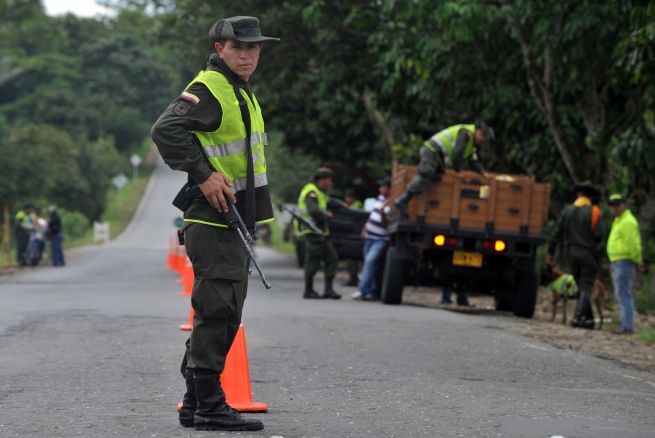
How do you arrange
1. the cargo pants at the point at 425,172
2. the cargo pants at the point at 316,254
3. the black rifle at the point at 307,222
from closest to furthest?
the cargo pants at the point at 425,172 < the black rifle at the point at 307,222 < the cargo pants at the point at 316,254

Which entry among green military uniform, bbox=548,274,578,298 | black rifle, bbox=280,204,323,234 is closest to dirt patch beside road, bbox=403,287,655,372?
green military uniform, bbox=548,274,578,298

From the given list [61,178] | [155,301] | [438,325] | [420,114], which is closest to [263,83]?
[420,114]

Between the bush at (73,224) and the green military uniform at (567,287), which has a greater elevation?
the green military uniform at (567,287)

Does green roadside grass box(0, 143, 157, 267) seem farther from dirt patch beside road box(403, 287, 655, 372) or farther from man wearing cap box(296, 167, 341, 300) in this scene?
dirt patch beside road box(403, 287, 655, 372)

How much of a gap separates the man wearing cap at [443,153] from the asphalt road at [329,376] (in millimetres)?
1545

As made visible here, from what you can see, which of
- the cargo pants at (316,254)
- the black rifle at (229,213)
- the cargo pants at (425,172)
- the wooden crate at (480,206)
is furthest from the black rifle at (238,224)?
the cargo pants at (316,254)

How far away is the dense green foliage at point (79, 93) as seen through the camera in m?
68.8

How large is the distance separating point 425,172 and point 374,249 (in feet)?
11.5

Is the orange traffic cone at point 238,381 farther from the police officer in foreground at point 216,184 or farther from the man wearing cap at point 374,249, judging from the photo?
the man wearing cap at point 374,249

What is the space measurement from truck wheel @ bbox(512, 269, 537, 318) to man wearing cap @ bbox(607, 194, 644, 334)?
1.21m

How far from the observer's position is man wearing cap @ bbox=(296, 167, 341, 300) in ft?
59.8

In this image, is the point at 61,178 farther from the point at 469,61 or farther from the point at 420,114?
the point at 469,61

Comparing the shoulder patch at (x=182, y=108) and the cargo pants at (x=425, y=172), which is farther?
the cargo pants at (x=425, y=172)

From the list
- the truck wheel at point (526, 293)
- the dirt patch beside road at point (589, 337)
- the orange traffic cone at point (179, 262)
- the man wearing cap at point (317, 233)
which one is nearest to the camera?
the dirt patch beside road at point (589, 337)
